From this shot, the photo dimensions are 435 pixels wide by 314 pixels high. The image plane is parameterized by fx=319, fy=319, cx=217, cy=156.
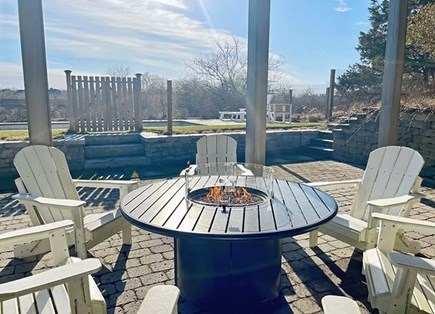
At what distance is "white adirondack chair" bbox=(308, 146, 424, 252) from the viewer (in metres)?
2.11

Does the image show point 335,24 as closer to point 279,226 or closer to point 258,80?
point 258,80

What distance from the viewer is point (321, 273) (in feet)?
7.52

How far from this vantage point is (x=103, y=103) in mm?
6785

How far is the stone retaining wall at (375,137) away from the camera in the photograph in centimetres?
515

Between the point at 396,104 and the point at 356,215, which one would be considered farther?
the point at 396,104

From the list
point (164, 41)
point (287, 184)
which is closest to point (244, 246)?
point (287, 184)

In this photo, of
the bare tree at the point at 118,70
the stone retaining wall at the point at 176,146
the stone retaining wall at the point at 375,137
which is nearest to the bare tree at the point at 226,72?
the bare tree at the point at 118,70

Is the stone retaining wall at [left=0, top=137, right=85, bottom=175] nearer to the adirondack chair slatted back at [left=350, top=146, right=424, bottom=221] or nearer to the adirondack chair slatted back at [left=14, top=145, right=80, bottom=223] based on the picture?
the adirondack chair slatted back at [left=14, top=145, right=80, bottom=223]

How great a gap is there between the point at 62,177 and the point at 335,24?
862 cm

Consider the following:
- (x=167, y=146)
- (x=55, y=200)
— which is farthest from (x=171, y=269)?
(x=167, y=146)

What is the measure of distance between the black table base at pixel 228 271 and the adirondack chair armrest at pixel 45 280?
1.91 ft

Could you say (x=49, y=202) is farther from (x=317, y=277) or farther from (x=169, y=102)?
(x=169, y=102)

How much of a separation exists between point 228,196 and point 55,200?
3.83 ft

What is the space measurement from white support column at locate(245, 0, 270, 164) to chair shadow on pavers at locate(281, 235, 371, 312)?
1.06m
